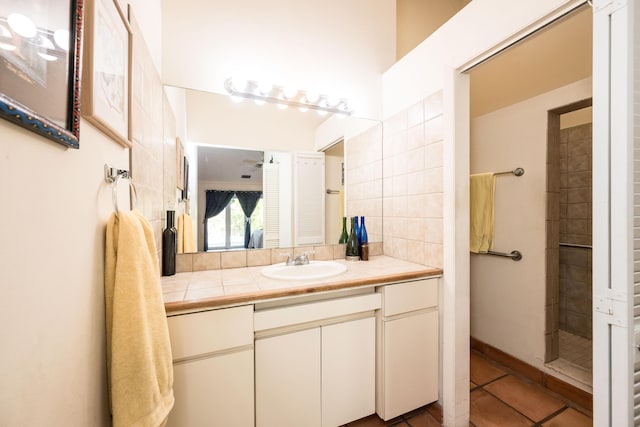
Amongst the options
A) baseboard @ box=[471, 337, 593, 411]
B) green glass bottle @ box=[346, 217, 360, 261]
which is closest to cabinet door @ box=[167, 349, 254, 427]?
green glass bottle @ box=[346, 217, 360, 261]

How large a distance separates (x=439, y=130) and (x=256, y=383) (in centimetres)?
160

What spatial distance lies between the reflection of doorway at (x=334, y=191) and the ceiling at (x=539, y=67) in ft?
3.25

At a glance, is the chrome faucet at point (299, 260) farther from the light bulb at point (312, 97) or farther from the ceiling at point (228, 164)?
the light bulb at point (312, 97)

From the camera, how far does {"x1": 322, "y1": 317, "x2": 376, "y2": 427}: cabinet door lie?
1224mm

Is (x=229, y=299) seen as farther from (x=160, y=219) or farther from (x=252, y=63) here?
(x=252, y=63)

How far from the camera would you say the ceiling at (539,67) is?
5.08ft

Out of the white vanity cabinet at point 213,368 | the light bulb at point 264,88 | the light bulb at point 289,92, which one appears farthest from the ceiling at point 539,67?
the white vanity cabinet at point 213,368

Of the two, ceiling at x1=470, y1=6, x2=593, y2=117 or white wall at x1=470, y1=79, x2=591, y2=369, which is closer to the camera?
ceiling at x1=470, y1=6, x2=593, y2=117

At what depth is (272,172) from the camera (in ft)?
5.59

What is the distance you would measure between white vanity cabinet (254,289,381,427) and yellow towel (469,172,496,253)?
1.25m

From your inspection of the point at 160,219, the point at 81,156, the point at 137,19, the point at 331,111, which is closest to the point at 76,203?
the point at 81,156

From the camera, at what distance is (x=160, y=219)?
4.10 ft

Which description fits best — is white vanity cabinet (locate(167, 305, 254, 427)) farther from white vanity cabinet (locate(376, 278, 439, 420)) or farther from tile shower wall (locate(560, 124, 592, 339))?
tile shower wall (locate(560, 124, 592, 339))

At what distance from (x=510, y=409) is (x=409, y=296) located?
96 centimetres
